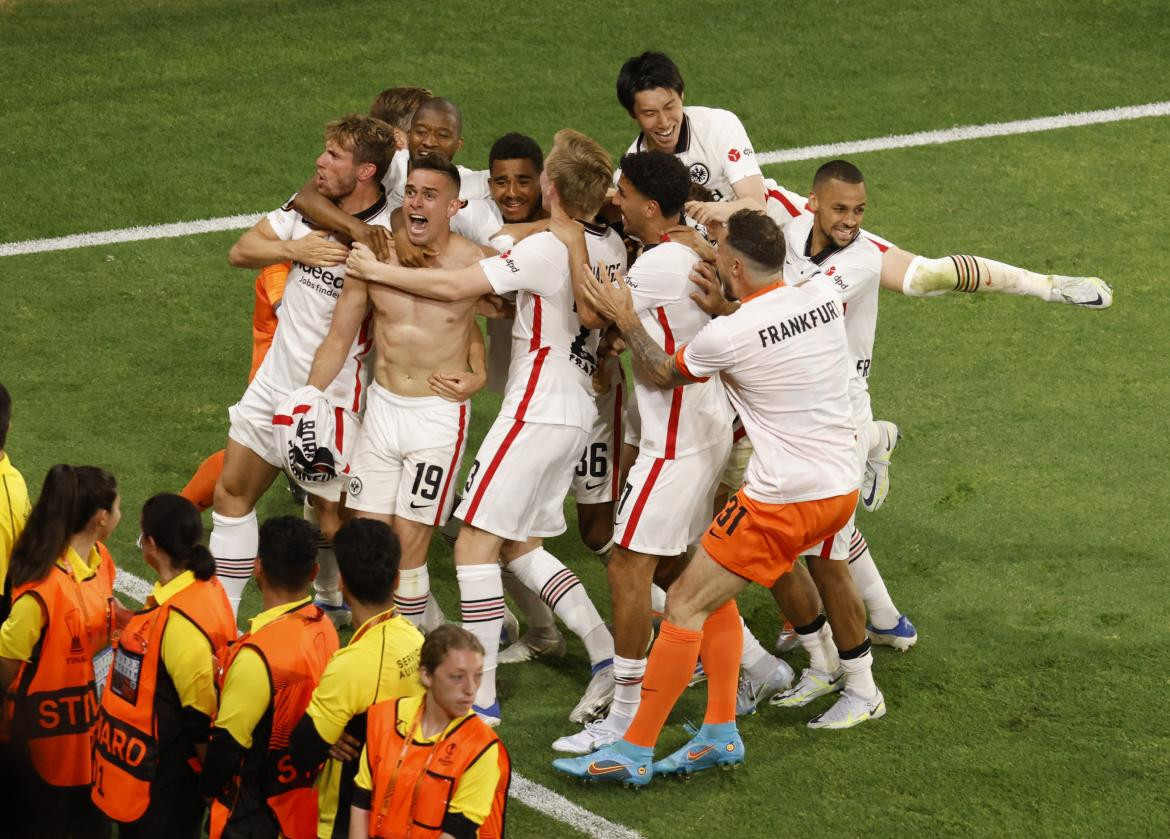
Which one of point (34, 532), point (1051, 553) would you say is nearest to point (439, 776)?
point (34, 532)

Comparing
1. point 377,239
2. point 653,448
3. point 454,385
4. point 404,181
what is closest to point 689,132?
point 404,181

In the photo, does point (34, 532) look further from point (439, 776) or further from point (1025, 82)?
point (1025, 82)

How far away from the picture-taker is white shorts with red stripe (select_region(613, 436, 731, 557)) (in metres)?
6.82

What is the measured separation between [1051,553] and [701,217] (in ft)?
8.72

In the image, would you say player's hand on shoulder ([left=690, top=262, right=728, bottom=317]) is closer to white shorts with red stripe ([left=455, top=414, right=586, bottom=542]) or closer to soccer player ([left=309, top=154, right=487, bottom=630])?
white shorts with red stripe ([left=455, top=414, right=586, bottom=542])

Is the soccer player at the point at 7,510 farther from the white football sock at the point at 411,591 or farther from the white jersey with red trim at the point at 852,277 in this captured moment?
the white jersey with red trim at the point at 852,277

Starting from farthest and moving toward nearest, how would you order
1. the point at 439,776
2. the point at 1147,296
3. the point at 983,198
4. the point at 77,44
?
the point at 77,44
the point at 983,198
the point at 1147,296
the point at 439,776

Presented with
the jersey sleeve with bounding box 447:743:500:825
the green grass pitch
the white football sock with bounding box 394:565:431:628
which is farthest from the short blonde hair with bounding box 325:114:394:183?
the jersey sleeve with bounding box 447:743:500:825

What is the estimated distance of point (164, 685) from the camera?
17.6ft

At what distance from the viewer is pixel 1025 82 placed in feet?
47.9

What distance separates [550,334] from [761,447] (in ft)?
3.84

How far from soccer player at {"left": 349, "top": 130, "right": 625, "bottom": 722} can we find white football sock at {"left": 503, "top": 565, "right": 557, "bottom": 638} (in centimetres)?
40

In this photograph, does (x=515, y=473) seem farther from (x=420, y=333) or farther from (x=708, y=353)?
(x=708, y=353)

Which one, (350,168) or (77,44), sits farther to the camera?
(77,44)
